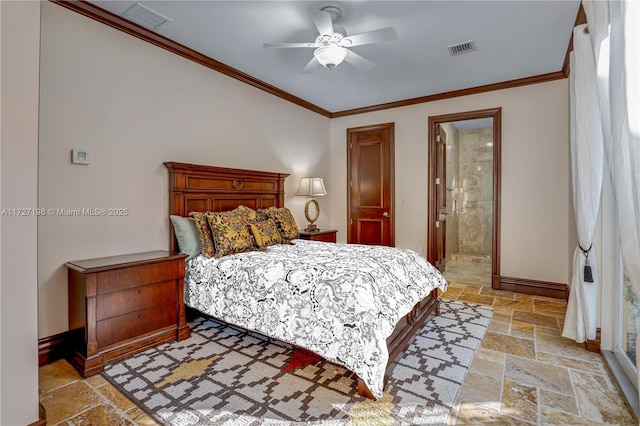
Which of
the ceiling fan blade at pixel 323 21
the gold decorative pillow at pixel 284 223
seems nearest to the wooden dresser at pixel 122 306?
the gold decorative pillow at pixel 284 223

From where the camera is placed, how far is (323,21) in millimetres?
2365

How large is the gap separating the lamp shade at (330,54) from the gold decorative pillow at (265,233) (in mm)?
1694

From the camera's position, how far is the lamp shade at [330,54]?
2621 millimetres

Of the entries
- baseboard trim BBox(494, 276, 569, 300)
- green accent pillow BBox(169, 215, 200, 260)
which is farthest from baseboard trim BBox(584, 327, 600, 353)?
green accent pillow BBox(169, 215, 200, 260)

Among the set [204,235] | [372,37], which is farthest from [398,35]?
[204,235]

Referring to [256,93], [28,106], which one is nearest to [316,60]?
[256,93]

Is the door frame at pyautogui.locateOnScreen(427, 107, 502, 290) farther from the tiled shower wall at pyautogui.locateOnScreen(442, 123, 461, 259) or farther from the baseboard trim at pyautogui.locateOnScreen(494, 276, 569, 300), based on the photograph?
the tiled shower wall at pyautogui.locateOnScreen(442, 123, 461, 259)

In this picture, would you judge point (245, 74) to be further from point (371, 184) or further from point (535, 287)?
point (535, 287)

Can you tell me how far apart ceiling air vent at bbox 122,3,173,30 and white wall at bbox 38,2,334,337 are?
181mm

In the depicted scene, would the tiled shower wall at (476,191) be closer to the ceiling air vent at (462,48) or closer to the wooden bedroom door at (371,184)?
the wooden bedroom door at (371,184)

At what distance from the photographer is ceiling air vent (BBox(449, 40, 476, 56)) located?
312 cm

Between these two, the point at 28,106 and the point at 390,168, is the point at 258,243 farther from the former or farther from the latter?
the point at 390,168

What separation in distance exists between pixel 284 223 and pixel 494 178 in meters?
2.91

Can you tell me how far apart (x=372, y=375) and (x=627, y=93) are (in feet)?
5.57
